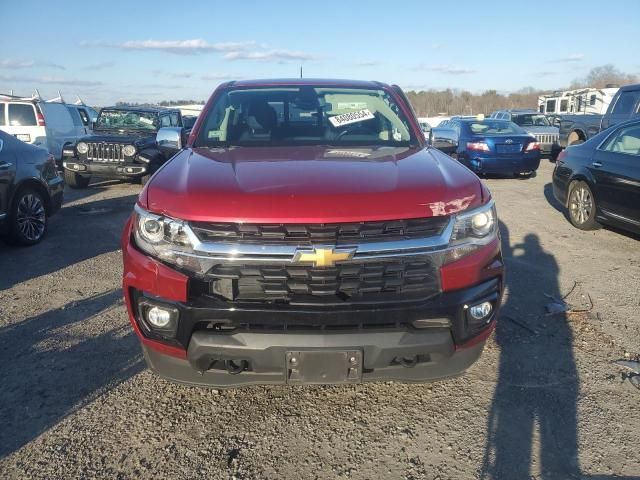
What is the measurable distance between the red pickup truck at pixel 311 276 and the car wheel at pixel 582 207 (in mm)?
4795

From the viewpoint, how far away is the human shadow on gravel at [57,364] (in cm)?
275

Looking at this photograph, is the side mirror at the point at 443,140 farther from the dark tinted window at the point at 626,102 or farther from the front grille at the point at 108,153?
the dark tinted window at the point at 626,102

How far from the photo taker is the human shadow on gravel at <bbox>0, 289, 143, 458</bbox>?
2754 millimetres

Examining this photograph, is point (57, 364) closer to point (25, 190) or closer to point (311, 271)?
point (311, 271)

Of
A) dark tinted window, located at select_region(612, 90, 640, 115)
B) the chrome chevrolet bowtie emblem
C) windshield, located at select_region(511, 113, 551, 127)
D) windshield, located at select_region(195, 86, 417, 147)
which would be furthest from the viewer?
windshield, located at select_region(511, 113, 551, 127)

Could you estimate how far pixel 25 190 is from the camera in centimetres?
611

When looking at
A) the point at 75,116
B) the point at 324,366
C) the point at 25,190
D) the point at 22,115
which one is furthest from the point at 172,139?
the point at 75,116

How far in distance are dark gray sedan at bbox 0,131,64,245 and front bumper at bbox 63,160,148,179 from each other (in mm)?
3355

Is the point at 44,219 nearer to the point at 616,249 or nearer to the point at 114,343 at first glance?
the point at 114,343

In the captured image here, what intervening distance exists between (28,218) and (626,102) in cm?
1140

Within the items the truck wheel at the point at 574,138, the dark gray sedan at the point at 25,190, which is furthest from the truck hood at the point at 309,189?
the truck wheel at the point at 574,138

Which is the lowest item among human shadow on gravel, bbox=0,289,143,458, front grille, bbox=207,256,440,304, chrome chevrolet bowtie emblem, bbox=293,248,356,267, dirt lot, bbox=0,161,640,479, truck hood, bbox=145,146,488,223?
human shadow on gravel, bbox=0,289,143,458

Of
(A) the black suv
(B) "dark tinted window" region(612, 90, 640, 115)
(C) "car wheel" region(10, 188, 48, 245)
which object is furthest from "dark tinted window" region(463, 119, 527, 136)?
(C) "car wheel" region(10, 188, 48, 245)

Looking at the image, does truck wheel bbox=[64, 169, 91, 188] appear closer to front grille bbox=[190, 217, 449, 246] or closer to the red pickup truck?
the red pickup truck
